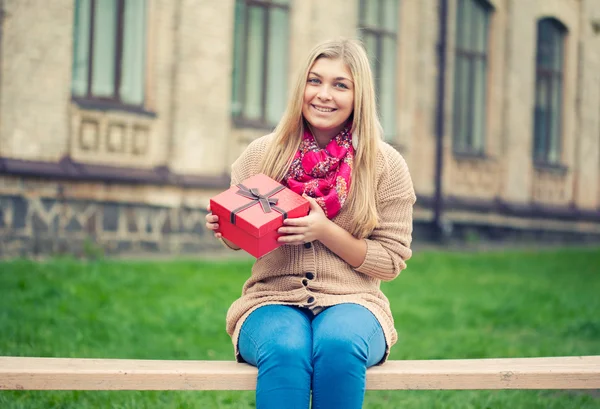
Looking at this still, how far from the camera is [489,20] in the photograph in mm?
17281

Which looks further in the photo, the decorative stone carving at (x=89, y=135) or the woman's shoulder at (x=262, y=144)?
the decorative stone carving at (x=89, y=135)

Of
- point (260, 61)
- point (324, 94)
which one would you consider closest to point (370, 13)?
point (260, 61)

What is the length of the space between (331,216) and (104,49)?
8310 millimetres

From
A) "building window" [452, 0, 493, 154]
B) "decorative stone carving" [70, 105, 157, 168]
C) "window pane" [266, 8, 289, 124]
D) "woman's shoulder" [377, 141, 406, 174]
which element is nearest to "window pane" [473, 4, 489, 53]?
"building window" [452, 0, 493, 154]

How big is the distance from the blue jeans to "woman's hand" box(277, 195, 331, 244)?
0.30 m

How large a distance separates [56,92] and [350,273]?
7.59m

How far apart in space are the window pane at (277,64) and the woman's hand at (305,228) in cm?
979

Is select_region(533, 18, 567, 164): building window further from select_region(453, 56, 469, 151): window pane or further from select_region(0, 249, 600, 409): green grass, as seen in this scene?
select_region(0, 249, 600, 409): green grass

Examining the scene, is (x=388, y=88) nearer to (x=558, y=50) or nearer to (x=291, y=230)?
(x=558, y=50)

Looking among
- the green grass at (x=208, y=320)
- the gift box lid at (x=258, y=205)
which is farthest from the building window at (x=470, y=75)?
the gift box lid at (x=258, y=205)

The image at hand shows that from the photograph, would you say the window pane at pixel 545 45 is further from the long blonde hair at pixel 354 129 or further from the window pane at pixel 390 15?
the long blonde hair at pixel 354 129

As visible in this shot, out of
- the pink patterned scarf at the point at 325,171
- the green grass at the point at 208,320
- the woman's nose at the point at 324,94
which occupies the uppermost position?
the woman's nose at the point at 324,94

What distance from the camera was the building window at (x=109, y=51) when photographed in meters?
10.6

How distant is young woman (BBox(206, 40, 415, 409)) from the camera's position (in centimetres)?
319
